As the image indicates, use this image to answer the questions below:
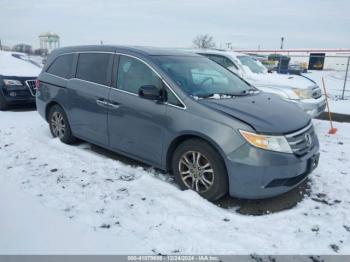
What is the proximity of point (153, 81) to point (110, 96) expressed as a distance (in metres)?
0.76

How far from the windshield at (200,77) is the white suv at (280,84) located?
2.63 m

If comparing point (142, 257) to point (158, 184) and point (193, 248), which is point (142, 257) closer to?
point (193, 248)

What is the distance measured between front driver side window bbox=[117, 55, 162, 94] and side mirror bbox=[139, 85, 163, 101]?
0.12 m

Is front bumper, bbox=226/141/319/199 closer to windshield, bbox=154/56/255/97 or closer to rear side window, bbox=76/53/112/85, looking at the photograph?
windshield, bbox=154/56/255/97

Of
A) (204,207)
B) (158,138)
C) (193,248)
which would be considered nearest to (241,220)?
(204,207)

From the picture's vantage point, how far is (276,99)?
4.36m

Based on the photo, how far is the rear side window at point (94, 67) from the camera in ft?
15.2

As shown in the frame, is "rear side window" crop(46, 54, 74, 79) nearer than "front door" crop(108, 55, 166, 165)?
No

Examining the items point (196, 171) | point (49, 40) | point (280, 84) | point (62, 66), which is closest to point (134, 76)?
point (196, 171)

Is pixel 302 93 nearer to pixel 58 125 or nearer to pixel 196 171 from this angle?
pixel 196 171

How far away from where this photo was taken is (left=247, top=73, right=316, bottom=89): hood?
7.16 meters

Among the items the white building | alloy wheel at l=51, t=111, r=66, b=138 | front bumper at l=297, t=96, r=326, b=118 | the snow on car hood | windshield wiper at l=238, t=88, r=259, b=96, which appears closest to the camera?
windshield wiper at l=238, t=88, r=259, b=96

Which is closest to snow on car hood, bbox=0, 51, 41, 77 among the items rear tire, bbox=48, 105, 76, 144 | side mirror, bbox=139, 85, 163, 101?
rear tire, bbox=48, 105, 76, 144

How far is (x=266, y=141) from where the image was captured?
3.25 metres
